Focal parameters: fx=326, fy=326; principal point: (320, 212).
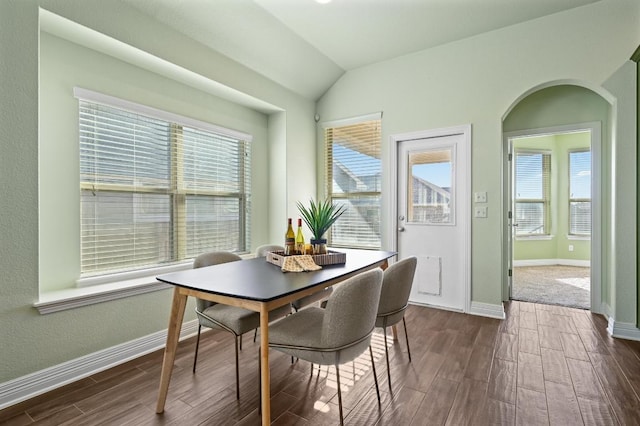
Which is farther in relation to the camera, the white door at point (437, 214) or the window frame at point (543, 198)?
the window frame at point (543, 198)

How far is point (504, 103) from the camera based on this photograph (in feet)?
10.9

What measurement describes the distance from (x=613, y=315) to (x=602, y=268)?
75 cm

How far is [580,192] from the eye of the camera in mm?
6074

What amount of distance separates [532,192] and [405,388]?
5.76 meters

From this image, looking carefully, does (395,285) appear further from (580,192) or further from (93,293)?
(580,192)

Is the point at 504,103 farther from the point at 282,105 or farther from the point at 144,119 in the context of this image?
the point at 144,119

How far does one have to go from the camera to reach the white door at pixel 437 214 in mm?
3590

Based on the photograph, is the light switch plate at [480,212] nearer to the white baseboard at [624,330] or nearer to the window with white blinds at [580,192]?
the white baseboard at [624,330]

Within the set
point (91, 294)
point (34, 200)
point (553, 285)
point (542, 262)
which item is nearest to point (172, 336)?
point (91, 294)

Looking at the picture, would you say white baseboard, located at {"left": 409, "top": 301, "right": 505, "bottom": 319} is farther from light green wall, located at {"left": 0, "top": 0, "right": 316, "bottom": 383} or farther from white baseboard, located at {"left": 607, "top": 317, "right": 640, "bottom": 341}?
light green wall, located at {"left": 0, "top": 0, "right": 316, "bottom": 383}

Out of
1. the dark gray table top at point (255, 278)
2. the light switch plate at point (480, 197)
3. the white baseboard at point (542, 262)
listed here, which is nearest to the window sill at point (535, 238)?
the white baseboard at point (542, 262)

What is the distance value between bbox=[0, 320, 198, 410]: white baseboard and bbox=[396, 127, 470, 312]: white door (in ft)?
9.20

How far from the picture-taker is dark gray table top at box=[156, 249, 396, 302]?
1536mm

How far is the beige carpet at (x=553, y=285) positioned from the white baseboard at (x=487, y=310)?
1.04m
